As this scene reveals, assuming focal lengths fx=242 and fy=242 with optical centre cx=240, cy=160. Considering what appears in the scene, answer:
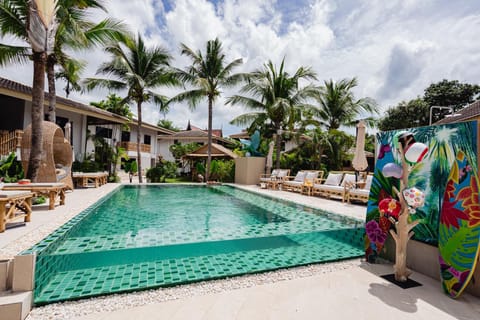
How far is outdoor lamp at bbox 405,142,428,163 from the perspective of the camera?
2.70 meters

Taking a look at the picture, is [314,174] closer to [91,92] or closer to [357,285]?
[357,285]

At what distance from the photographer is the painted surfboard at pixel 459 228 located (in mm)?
2500

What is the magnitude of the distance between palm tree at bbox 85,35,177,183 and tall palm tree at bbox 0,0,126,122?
135 inches

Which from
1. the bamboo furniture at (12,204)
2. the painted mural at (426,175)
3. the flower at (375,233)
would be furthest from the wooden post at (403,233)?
the bamboo furniture at (12,204)

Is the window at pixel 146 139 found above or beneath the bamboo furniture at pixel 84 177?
above

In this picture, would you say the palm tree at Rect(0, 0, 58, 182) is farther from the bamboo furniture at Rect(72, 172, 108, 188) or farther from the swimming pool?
the bamboo furniture at Rect(72, 172, 108, 188)

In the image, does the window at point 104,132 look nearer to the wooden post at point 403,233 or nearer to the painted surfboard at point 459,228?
the wooden post at point 403,233

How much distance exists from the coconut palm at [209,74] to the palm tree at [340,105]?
21.1ft

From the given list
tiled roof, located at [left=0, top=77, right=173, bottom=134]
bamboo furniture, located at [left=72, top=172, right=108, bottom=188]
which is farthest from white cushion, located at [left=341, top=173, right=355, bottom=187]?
tiled roof, located at [left=0, top=77, right=173, bottom=134]

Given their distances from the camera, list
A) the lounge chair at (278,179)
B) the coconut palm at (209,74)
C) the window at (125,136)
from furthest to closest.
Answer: the window at (125,136)
the coconut palm at (209,74)
the lounge chair at (278,179)

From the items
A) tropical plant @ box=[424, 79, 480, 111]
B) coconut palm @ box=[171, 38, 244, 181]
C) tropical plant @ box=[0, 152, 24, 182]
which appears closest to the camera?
tropical plant @ box=[0, 152, 24, 182]

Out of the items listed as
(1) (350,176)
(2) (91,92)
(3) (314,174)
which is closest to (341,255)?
(1) (350,176)

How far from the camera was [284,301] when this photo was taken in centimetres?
248

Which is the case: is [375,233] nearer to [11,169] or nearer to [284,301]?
[284,301]
